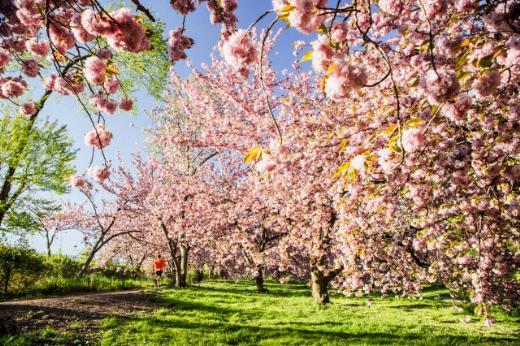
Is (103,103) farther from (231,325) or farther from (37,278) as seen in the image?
(37,278)

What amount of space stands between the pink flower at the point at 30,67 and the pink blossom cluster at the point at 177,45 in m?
1.81

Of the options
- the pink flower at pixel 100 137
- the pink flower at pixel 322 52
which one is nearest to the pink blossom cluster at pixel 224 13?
the pink flower at pixel 322 52

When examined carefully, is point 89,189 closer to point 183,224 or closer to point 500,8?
point 183,224

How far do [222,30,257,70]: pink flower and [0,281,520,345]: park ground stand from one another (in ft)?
21.6

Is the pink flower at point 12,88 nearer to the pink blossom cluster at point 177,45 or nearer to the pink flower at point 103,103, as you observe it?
the pink flower at point 103,103

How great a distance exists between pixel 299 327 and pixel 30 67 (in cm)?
803

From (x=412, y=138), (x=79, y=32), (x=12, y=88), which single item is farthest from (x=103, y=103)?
(x=412, y=138)

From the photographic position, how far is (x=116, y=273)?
2153 centimetres

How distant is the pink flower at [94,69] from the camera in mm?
3045

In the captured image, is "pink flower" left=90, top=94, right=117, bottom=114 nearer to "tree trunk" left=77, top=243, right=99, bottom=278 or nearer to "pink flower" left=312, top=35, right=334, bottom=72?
"pink flower" left=312, top=35, right=334, bottom=72

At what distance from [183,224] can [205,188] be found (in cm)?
257

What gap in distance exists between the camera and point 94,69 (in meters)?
3.06

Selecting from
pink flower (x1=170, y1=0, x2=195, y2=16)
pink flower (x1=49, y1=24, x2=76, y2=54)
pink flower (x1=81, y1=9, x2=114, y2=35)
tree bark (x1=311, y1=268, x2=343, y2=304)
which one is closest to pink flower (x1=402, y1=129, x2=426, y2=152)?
pink flower (x1=170, y1=0, x2=195, y2=16)

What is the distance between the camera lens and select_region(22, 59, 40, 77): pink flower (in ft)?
12.5
